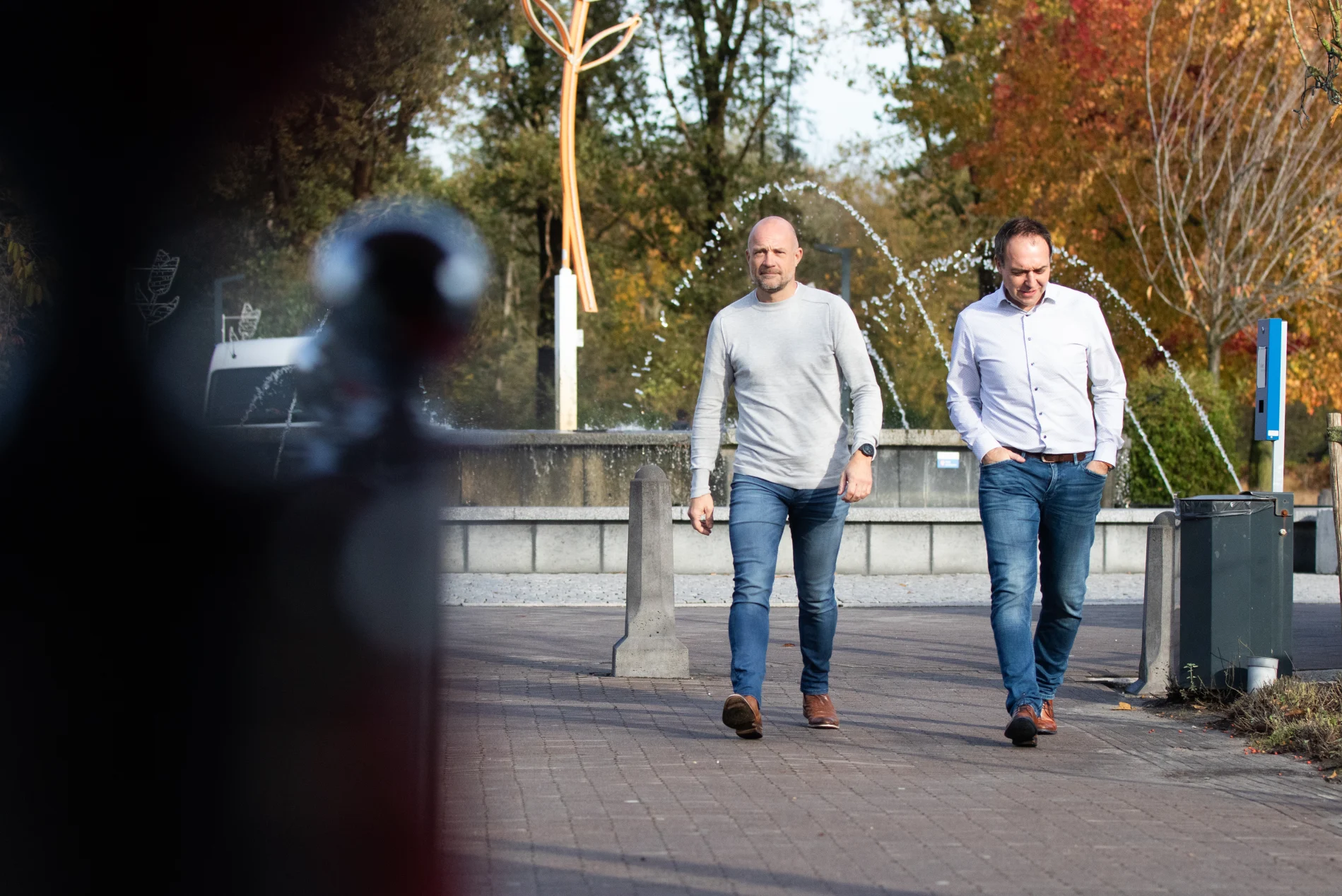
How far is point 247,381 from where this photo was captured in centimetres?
2052

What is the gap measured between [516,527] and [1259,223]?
1397 cm

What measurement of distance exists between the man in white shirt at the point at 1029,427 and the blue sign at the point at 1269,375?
2.46m

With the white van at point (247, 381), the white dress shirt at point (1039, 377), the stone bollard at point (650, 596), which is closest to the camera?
the white dress shirt at point (1039, 377)

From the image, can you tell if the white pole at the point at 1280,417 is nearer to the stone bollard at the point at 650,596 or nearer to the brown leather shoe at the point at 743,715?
the stone bollard at the point at 650,596

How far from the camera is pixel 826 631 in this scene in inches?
242

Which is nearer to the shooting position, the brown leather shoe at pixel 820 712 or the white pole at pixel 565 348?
the brown leather shoe at pixel 820 712

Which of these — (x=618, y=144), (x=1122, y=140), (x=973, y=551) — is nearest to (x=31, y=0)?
(x=973, y=551)

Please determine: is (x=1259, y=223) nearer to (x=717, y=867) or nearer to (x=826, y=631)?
(x=826, y=631)

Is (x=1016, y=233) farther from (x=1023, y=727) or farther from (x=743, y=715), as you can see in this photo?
(x=743, y=715)

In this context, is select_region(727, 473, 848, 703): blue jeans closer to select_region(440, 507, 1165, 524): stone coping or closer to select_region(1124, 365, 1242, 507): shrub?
select_region(440, 507, 1165, 524): stone coping

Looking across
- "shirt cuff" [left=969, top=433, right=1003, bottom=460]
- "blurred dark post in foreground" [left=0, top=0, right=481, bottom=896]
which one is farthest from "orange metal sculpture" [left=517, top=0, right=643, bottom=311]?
"shirt cuff" [left=969, top=433, right=1003, bottom=460]

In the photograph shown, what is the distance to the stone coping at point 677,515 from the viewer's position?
13.4 m

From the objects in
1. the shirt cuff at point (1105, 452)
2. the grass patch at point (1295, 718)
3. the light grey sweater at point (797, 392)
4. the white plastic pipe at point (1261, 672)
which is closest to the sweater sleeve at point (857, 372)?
the light grey sweater at point (797, 392)

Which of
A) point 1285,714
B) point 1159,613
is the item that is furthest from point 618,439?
point 1285,714
